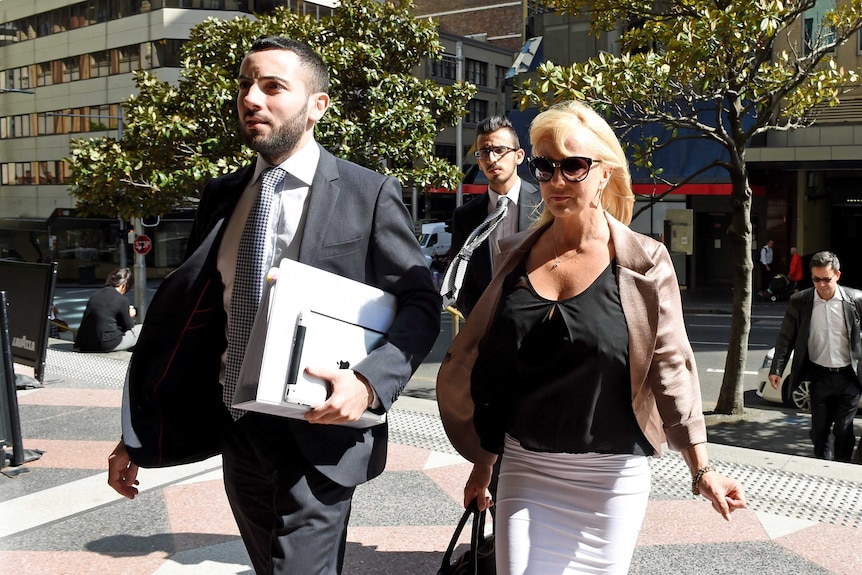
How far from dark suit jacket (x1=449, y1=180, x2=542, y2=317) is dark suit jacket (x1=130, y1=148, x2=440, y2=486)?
4.90ft

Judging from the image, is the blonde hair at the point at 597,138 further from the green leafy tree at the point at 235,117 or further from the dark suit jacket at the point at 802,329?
the green leafy tree at the point at 235,117

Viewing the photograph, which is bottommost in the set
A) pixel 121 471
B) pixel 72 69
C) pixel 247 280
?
pixel 121 471

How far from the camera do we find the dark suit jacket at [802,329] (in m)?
7.85

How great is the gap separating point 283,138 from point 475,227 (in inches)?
77.5

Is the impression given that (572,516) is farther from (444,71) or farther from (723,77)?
(444,71)

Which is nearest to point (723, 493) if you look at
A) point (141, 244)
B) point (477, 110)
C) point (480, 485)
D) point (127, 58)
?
point (480, 485)

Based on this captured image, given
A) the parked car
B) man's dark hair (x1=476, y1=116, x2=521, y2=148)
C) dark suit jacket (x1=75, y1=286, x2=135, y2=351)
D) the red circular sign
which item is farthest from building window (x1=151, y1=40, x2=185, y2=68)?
man's dark hair (x1=476, y1=116, x2=521, y2=148)

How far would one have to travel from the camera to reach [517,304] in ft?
8.86

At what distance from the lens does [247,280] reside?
8.68ft

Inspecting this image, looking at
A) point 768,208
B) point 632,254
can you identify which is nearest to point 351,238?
point 632,254

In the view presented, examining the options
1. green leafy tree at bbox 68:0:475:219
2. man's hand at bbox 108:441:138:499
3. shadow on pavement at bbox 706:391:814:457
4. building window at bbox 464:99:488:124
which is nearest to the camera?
man's hand at bbox 108:441:138:499

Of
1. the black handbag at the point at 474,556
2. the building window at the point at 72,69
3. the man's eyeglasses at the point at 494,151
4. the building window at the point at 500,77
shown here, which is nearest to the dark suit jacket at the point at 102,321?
the man's eyeglasses at the point at 494,151

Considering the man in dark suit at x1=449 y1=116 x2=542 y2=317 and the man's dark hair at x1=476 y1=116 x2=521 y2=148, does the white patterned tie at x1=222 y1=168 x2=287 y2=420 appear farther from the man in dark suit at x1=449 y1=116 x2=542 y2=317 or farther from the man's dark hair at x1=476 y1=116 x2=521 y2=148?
the man's dark hair at x1=476 y1=116 x2=521 y2=148

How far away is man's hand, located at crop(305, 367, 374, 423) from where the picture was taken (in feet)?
7.52
